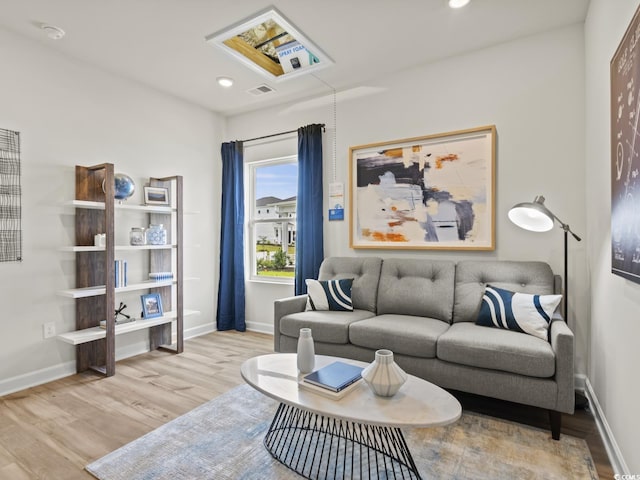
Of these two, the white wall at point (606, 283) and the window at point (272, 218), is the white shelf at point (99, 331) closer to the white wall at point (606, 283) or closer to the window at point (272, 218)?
the window at point (272, 218)

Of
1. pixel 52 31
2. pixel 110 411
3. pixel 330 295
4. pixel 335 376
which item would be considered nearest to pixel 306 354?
pixel 335 376

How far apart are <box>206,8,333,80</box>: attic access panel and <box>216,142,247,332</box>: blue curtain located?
1267 mm

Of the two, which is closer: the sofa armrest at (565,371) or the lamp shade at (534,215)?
the sofa armrest at (565,371)

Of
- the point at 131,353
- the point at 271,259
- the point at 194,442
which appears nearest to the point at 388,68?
the point at 271,259

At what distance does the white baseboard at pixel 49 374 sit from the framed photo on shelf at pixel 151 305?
0.34 meters

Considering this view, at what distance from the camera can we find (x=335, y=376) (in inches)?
66.0

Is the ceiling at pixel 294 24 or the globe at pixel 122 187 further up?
the ceiling at pixel 294 24

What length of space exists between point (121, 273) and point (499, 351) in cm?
304

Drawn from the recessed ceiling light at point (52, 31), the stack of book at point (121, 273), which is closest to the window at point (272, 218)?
the stack of book at point (121, 273)

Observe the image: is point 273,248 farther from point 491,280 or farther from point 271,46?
point 491,280

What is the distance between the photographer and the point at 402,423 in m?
1.32

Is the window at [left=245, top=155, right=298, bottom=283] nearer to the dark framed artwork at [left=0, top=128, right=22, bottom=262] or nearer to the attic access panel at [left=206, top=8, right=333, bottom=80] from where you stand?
the attic access panel at [left=206, top=8, right=333, bottom=80]

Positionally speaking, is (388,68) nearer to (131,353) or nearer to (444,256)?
(444,256)

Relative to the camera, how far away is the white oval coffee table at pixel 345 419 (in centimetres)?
139
